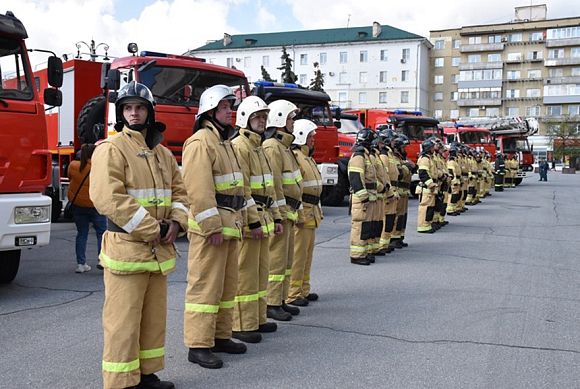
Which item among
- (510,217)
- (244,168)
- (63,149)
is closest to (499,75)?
(510,217)

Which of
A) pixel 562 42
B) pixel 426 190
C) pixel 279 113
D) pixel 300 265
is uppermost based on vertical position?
pixel 562 42

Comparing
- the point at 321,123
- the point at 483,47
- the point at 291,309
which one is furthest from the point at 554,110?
the point at 291,309

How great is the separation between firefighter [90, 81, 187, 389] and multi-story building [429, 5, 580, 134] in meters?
90.1

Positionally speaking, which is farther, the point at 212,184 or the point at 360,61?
the point at 360,61

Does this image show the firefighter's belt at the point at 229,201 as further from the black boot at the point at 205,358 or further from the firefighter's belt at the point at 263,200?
the black boot at the point at 205,358

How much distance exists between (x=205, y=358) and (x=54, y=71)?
4.31 m

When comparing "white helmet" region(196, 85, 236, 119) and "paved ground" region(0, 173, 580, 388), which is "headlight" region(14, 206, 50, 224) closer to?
"paved ground" region(0, 173, 580, 388)

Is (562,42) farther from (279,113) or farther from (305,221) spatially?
(279,113)

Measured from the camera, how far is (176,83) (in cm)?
1154

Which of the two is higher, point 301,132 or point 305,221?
point 301,132

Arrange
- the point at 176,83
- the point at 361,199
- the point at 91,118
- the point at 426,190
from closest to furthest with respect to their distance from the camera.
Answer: the point at 361,199 < the point at 176,83 < the point at 91,118 < the point at 426,190

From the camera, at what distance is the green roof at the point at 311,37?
8638 cm

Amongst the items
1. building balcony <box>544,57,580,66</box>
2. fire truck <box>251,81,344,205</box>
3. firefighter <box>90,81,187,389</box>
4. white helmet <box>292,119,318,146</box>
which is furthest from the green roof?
firefighter <box>90,81,187,389</box>

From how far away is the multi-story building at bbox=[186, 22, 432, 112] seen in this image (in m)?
85.5
